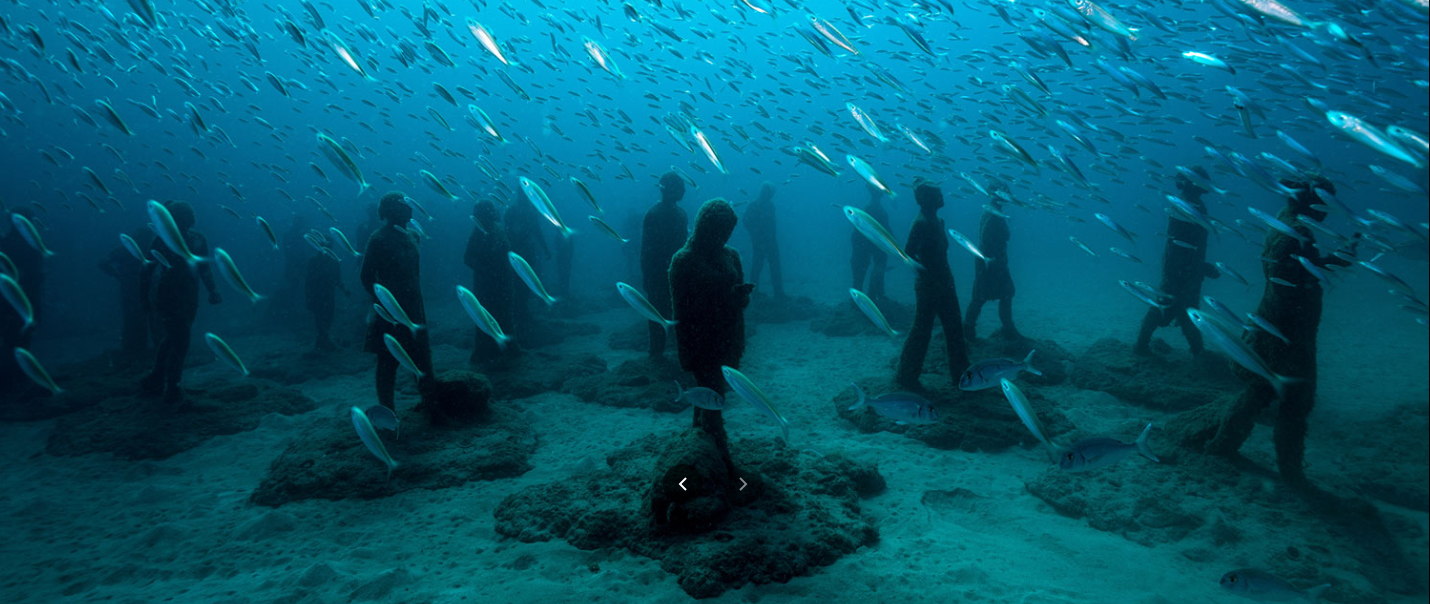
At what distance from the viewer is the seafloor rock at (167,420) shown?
6.64 m

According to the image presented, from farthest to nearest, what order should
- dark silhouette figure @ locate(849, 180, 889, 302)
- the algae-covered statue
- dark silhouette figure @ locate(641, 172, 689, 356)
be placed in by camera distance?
dark silhouette figure @ locate(849, 180, 889, 302), dark silhouette figure @ locate(641, 172, 689, 356), the algae-covered statue

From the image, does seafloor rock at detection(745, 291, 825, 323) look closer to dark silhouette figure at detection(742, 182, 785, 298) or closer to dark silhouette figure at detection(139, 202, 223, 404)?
dark silhouette figure at detection(742, 182, 785, 298)

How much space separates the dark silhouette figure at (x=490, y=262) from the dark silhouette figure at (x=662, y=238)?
2.99 metres

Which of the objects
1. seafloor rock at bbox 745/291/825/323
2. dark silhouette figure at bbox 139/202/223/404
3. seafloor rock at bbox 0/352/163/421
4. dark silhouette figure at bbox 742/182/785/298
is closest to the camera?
dark silhouette figure at bbox 139/202/223/404

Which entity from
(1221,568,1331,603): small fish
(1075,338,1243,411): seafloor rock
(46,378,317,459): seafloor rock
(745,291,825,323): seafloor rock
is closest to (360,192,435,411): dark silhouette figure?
(46,378,317,459): seafloor rock

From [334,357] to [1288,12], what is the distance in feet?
50.7

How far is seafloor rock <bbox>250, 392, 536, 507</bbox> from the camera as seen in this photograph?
5309mm

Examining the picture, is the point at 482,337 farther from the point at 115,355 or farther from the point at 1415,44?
the point at 1415,44

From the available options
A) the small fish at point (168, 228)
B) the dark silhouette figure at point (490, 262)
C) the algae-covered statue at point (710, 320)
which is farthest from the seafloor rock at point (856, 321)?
the small fish at point (168, 228)

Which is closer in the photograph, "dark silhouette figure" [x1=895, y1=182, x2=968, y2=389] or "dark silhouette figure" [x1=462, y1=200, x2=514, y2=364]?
"dark silhouette figure" [x1=895, y1=182, x2=968, y2=389]

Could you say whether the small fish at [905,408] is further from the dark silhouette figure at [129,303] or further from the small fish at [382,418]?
the dark silhouette figure at [129,303]

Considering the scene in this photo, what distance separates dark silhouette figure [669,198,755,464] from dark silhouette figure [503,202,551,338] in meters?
7.40

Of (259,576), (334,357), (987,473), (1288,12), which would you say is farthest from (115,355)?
(1288,12)

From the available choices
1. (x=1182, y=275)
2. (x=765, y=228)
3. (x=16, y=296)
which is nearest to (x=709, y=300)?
(x=16, y=296)
